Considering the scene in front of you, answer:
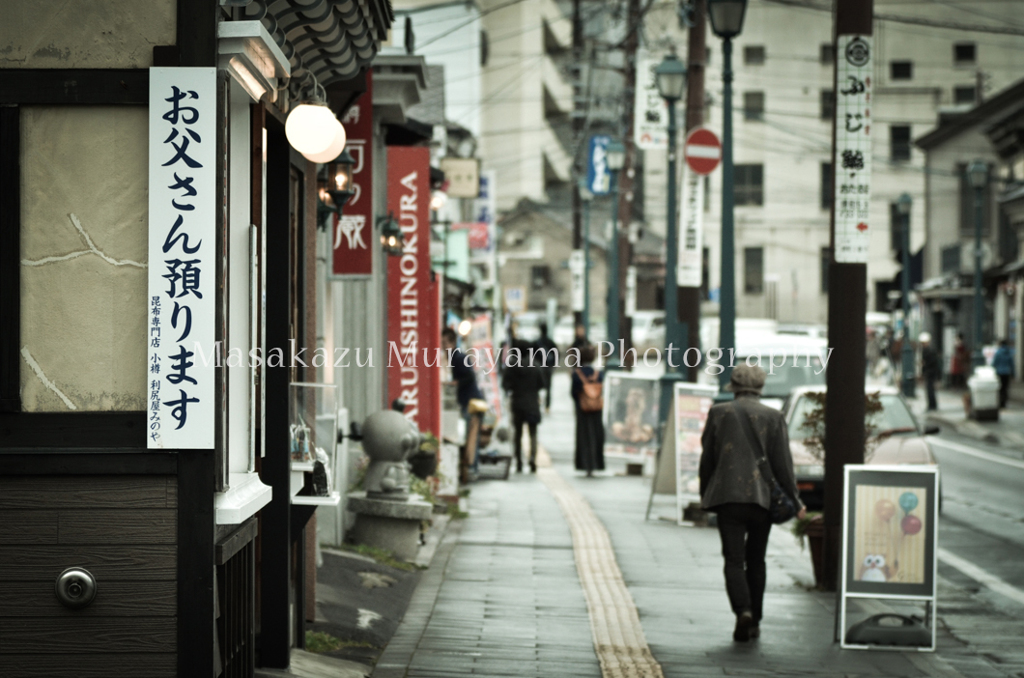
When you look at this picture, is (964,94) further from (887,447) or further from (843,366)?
(843,366)

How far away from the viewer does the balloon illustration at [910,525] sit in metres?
8.55

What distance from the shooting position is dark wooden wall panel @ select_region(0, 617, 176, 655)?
4945 mm

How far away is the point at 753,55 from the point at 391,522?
61329 millimetres

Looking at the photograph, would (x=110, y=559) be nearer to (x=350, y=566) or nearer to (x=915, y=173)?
(x=350, y=566)

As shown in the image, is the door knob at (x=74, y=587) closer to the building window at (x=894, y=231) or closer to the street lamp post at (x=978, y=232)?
the street lamp post at (x=978, y=232)

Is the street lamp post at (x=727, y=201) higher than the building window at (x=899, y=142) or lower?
lower

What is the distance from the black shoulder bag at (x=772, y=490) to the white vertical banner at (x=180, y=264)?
4.73 metres

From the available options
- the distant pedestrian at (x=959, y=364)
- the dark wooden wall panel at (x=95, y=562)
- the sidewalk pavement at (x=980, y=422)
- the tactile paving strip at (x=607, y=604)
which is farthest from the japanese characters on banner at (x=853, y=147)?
the distant pedestrian at (x=959, y=364)

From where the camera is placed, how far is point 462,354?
59.0 feet

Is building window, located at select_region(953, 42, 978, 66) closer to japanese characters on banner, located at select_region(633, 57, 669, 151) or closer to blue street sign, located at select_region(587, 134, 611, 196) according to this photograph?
blue street sign, located at select_region(587, 134, 611, 196)

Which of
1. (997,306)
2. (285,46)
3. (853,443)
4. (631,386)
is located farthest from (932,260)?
(285,46)

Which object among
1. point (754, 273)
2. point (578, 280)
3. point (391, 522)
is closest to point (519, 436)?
point (391, 522)

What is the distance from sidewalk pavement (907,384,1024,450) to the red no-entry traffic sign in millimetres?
13345

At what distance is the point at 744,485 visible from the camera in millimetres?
8547
